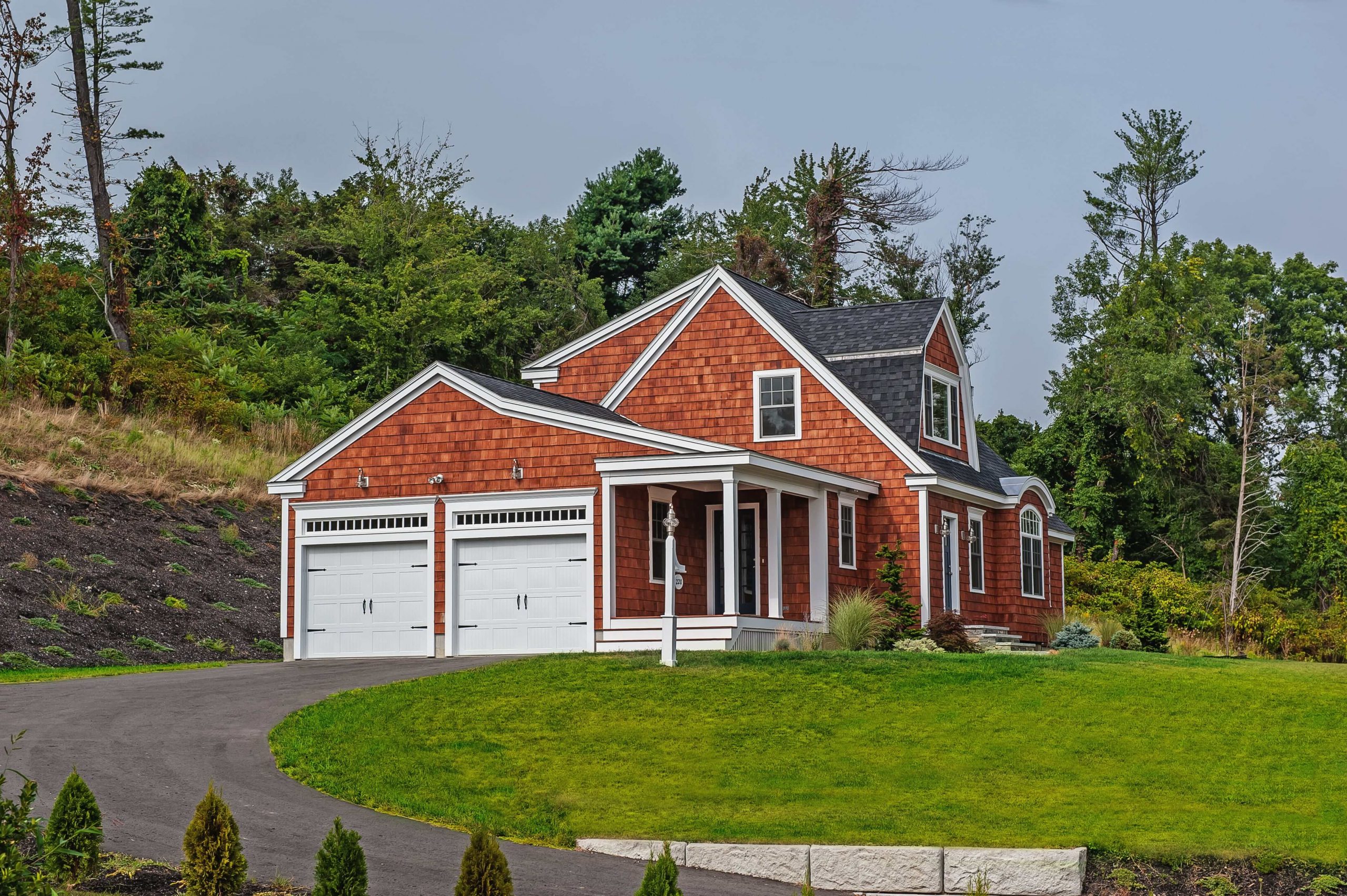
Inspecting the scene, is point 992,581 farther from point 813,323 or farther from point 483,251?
point 483,251

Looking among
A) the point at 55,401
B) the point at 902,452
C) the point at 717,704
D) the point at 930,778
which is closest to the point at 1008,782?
the point at 930,778

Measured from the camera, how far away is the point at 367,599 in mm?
27234

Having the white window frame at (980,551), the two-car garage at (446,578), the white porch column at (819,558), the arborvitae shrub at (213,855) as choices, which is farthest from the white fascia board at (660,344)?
the arborvitae shrub at (213,855)

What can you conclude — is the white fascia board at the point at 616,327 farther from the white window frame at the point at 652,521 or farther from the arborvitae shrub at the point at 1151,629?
the arborvitae shrub at the point at 1151,629

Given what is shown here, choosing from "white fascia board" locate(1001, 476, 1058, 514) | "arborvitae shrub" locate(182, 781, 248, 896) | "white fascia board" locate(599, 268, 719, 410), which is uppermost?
"white fascia board" locate(599, 268, 719, 410)

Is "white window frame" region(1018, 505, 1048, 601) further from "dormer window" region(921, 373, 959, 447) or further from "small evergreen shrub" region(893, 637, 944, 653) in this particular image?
"small evergreen shrub" region(893, 637, 944, 653)

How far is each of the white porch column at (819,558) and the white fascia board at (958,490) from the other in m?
2.12

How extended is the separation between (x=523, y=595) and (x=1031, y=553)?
1326cm

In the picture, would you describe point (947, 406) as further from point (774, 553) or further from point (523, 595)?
point (523, 595)

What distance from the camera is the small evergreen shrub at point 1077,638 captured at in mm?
31938

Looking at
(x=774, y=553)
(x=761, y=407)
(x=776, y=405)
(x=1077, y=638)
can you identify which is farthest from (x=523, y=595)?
(x=1077, y=638)

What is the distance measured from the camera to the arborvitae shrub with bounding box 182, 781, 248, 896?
35.8 feet

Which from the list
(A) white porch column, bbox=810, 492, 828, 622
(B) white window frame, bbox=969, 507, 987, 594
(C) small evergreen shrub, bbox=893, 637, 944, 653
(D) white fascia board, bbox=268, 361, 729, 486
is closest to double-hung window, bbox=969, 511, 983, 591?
(B) white window frame, bbox=969, 507, 987, 594

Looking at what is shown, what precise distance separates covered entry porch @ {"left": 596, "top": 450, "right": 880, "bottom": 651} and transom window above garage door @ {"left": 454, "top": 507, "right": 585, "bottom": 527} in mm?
662
